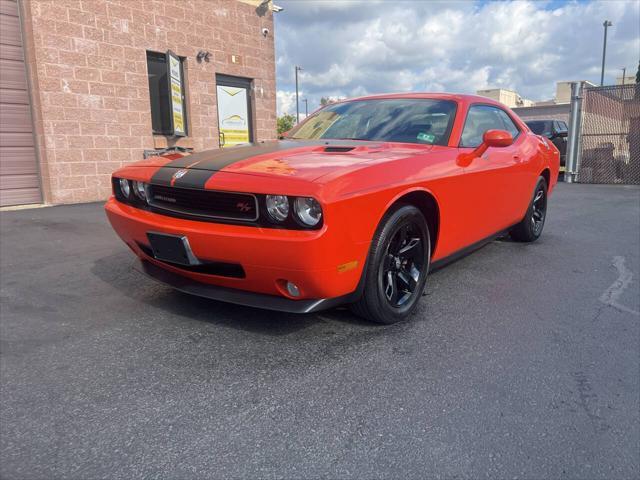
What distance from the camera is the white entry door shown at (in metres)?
11.4

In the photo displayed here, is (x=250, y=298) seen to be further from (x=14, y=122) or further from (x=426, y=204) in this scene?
(x=14, y=122)

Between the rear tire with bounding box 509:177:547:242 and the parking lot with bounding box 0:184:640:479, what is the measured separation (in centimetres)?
113

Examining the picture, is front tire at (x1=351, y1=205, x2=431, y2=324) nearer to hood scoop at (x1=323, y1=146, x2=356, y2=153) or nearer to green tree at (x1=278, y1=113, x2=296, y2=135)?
hood scoop at (x1=323, y1=146, x2=356, y2=153)

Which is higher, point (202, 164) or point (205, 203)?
point (202, 164)

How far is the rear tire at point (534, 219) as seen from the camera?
4840 millimetres

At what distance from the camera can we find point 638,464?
1.69 m

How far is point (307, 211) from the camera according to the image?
2256 millimetres

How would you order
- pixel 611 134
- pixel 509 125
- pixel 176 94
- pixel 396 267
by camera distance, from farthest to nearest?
pixel 611 134 < pixel 176 94 < pixel 509 125 < pixel 396 267

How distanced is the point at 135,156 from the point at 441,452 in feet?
30.2

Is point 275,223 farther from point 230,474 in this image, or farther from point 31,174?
point 31,174

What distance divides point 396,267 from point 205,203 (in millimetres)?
1127

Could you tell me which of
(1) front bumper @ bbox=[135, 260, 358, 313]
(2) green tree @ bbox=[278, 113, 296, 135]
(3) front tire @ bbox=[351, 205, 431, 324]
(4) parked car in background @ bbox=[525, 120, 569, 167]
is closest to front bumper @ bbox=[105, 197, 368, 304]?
(1) front bumper @ bbox=[135, 260, 358, 313]

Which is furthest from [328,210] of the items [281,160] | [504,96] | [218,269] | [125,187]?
[504,96]

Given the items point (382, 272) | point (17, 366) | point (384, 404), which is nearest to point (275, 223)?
point (382, 272)
